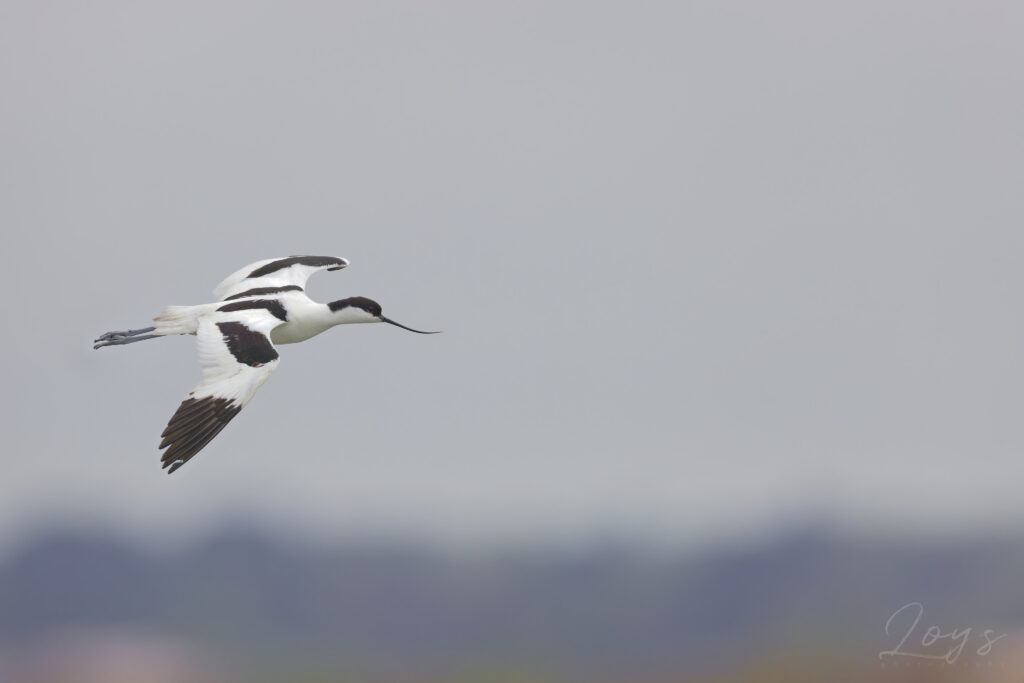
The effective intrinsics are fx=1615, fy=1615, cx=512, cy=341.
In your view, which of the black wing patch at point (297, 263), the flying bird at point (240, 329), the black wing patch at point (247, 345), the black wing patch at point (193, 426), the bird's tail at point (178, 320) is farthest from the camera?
the black wing patch at point (297, 263)

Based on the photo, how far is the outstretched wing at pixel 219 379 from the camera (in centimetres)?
1573

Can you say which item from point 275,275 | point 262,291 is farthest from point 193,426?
point 275,275

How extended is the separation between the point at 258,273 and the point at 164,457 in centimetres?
594

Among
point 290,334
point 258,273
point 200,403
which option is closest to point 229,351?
point 200,403

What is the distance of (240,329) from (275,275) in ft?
11.1

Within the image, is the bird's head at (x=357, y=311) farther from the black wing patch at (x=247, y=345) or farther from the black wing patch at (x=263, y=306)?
the black wing patch at (x=247, y=345)

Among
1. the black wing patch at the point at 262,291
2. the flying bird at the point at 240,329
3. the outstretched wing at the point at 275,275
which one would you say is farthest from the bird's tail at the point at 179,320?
the outstretched wing at the point at 275,275

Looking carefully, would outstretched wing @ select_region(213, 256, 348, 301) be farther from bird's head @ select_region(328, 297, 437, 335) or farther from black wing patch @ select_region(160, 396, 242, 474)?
black wing patch @ select_region(160, 396, 242, 474)

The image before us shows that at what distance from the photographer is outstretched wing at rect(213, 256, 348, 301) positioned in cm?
2059

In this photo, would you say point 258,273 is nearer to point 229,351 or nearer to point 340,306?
point 340,306

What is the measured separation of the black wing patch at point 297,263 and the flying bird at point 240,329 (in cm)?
1

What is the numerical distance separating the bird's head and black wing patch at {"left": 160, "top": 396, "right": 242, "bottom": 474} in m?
3.63

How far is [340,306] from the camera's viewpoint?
64.7 ft

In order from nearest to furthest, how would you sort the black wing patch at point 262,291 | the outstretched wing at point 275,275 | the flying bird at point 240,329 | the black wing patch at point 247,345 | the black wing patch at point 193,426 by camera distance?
the black wing patch at point 193,426 → the flying bird at point 240,329 → the black wing patch at point 247,345 → the black wing patch at point 262,291 → the outstretched wing at point 275,275
